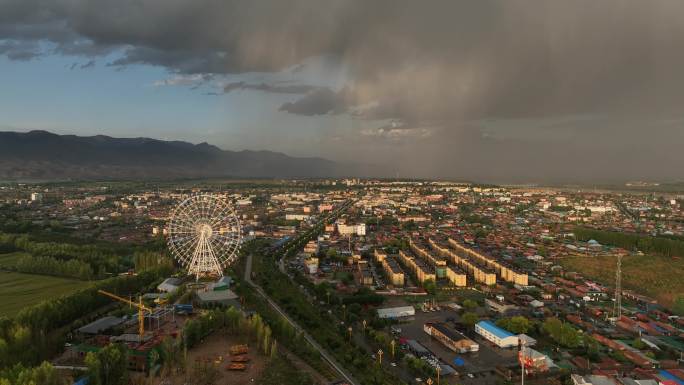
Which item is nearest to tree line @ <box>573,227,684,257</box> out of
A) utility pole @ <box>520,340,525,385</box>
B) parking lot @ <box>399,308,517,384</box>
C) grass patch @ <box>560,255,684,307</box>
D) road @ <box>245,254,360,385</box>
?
grass patch @ <box>560,255,684,307</box>

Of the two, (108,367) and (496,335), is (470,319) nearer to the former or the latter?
(496,335)

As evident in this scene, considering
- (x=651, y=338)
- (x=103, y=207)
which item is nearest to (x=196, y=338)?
(x=651, y=338)

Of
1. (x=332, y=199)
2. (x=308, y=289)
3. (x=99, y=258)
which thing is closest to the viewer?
(x=308, y=289)

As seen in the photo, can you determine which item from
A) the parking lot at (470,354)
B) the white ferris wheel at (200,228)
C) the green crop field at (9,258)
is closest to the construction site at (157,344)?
the white ferris wheel at (200,228)

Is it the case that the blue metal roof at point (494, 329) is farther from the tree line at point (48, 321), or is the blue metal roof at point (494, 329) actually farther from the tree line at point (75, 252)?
the tree line at point (75, 252)

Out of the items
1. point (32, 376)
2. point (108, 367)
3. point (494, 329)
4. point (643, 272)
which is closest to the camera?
point (32, 376)

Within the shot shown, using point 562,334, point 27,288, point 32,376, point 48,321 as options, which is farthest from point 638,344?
point 27,288

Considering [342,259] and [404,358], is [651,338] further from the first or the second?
[342,259]
